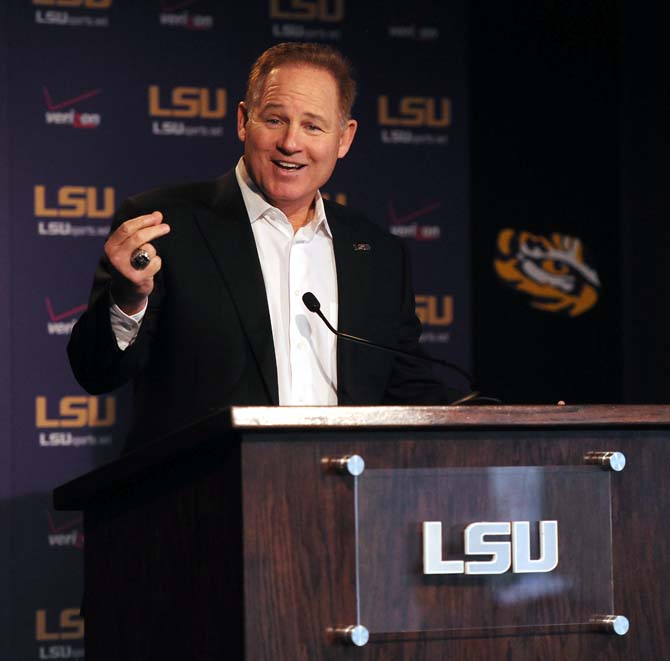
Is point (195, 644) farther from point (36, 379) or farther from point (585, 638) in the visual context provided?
point (36, 379)

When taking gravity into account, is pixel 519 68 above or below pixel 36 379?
above

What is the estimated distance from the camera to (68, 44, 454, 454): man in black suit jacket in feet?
8.21

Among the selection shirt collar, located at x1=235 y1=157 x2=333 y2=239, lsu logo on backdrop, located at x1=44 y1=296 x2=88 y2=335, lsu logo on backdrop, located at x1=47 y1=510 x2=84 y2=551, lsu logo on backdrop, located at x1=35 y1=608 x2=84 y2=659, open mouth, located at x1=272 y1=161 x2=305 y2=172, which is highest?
open mouth, located at x1=272 y1=161 x2=305 y2=172

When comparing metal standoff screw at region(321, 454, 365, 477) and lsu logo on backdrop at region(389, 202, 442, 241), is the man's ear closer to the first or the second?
metal standoff screw at region(321, 454, 365, 477)

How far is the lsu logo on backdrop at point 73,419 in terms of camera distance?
4469 mm

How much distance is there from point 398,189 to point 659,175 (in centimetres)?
108

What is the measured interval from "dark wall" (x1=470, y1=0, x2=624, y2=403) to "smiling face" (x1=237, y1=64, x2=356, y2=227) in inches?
87.6

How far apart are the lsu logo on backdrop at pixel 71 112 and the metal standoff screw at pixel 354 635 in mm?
3274

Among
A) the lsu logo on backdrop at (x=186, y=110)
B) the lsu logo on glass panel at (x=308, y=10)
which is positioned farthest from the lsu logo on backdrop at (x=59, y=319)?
the lsu logo on glass panel at (x=308, y=10)

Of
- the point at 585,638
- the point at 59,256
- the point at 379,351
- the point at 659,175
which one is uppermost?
the point at 659,175

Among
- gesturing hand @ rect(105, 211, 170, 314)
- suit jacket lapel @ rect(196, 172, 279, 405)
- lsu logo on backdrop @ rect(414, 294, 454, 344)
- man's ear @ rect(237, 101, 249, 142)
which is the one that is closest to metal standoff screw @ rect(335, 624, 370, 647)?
gesturing hand @ rect(105, 211, 170, 314)

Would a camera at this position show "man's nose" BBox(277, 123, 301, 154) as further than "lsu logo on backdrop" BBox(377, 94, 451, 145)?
No

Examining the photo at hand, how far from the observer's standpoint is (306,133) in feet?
9.23

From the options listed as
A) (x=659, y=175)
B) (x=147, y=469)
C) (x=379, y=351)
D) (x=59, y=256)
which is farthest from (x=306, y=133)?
(x=659, y=175)
